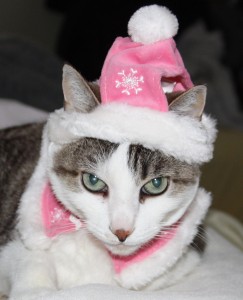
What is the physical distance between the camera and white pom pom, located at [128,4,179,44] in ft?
3.51

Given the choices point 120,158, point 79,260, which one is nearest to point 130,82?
point 120,158

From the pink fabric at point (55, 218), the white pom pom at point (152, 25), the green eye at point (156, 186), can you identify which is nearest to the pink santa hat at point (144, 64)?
the white pom pom at point (152, 25)

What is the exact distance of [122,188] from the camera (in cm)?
104

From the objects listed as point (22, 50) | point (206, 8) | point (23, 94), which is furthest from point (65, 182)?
point (206, 8)

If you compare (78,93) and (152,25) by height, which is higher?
(152,25)

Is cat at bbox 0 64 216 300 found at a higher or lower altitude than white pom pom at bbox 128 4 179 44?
lower

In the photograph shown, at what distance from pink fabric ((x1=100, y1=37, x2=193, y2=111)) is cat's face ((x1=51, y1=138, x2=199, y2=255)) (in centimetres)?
9

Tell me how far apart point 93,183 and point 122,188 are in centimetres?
7

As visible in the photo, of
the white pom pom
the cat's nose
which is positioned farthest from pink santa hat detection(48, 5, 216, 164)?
the cat's nose

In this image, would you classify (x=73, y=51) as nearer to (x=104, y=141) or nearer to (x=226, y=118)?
(x=226, y=118)

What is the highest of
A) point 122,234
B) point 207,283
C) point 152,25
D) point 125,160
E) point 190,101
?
point 152,25

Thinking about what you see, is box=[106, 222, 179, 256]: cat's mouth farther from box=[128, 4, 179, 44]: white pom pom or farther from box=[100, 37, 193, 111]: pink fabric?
box=[128, 4, 179, 44]: white pom pom

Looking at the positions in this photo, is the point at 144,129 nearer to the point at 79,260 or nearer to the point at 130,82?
the point at 130,82

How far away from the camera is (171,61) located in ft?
3.61
